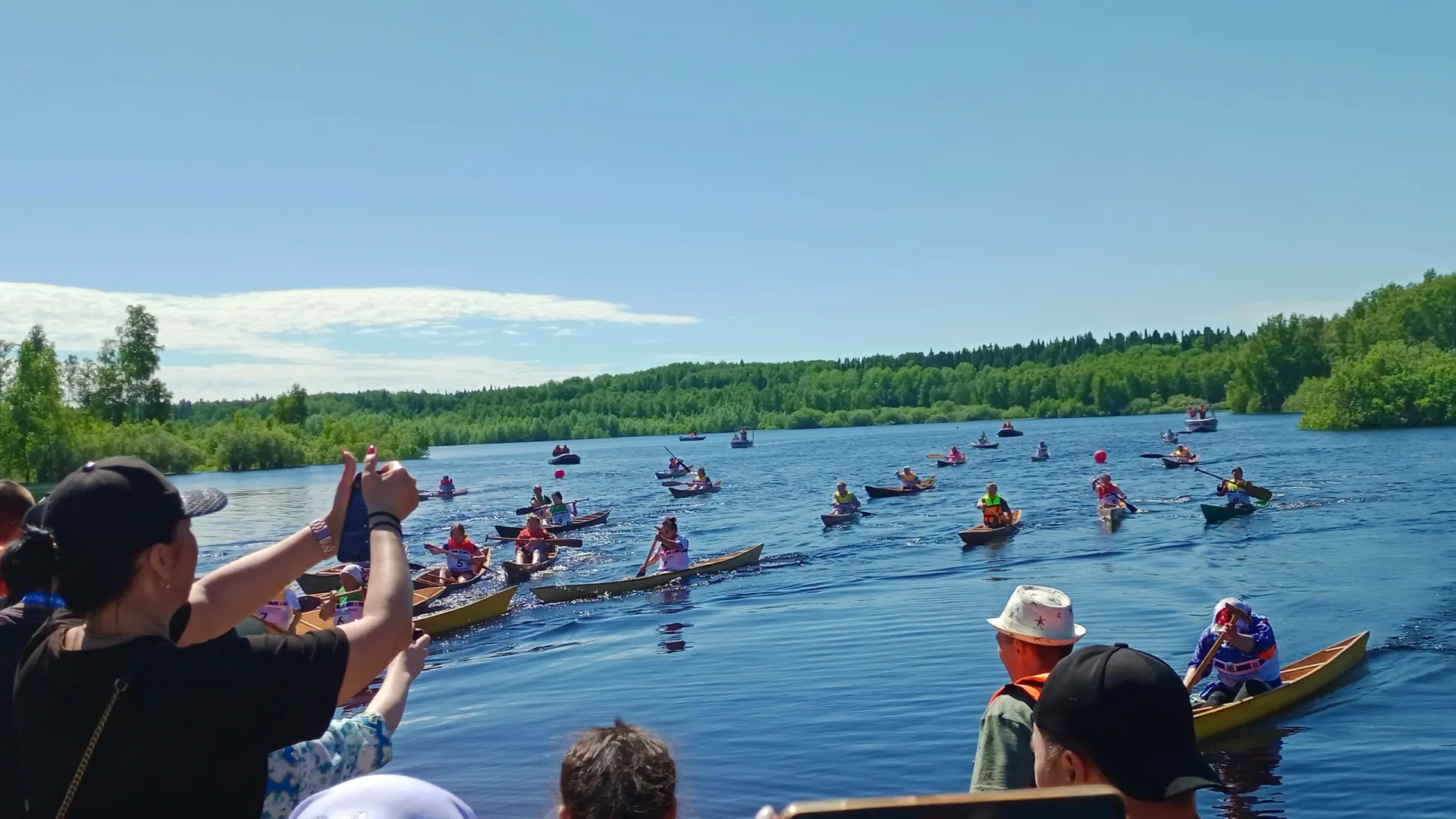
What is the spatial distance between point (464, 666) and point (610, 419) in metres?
165

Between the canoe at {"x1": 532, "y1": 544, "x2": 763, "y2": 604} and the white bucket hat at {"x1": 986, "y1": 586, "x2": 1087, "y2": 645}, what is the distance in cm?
1905

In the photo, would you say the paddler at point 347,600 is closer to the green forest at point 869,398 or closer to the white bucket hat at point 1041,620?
the white bucket hat at point 1041,620

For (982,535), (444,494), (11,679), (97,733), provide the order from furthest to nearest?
1. (444,494)
2. (982,535)
3. (11,679)
4. (97,733)

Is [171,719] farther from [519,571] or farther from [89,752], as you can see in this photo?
[519,571]

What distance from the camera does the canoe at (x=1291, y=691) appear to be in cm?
1206

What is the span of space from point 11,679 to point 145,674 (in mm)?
992

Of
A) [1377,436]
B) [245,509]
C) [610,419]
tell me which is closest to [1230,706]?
[245,509]

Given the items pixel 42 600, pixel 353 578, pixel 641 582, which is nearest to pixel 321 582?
pixel 641 582

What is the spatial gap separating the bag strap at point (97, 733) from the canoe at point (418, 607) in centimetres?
1472

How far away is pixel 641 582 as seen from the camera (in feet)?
81.1

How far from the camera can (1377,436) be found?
222ft

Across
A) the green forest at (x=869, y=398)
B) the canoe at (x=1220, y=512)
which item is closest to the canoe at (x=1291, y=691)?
the canoe at (x=1220, y=512)

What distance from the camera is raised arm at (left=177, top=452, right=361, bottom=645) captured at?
3.08m

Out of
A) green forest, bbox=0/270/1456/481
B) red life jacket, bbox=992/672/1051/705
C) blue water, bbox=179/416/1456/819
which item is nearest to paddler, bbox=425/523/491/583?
blue water, bbox=179/416/1456/819
